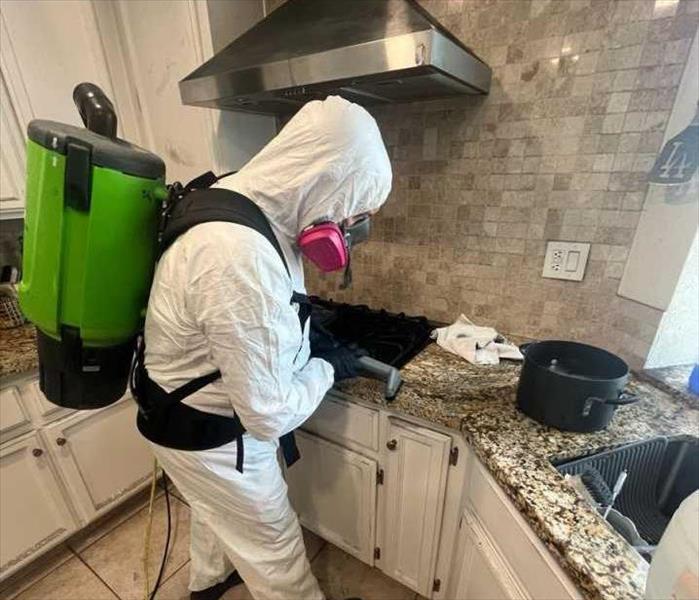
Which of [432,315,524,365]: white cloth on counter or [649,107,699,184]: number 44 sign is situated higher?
[649,107,699,184]: number 44 sign

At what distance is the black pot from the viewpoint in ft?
2.43

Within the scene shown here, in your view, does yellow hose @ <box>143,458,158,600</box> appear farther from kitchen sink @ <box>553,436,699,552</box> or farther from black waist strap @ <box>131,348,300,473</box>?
kitchen sink @ <box>553,436,699,552</box>

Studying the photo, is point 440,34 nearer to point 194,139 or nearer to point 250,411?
point 250,411

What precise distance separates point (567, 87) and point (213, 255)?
3.46 feet

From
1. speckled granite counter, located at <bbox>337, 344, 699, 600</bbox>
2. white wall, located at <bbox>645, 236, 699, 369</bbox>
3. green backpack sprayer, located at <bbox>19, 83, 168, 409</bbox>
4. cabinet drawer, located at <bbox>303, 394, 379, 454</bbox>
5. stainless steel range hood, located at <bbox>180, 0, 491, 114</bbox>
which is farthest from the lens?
cabinet drawer, located at <bbox>303, 394, 379, 454</bbox>

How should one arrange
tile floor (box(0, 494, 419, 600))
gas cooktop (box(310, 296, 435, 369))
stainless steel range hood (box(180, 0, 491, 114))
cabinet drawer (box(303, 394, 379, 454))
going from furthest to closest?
tile floor (box(0, 494, 419, 600))
gas cooktop (box(310, 296, 435, 369))
cabinet drawer (box(303, 394, 379, 454))
stainless steel range hood (box(180, 0, 491, 114))

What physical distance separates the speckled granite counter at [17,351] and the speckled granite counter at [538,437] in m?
1.03

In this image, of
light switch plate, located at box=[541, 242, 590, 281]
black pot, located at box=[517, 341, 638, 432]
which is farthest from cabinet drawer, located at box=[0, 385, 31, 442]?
light switch plate, located at box=[541, 242, 590, 281]

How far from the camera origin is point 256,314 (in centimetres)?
68

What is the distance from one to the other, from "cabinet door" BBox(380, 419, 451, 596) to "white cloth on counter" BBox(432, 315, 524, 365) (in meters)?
0.30

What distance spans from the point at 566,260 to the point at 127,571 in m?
1.98

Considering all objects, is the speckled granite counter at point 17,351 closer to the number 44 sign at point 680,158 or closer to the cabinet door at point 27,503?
the cabinet door at point 27,503

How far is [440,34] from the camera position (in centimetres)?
75

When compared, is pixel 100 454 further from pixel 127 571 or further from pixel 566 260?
pixel 566 260
